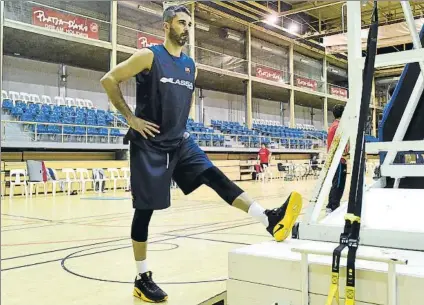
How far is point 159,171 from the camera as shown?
2410 mm

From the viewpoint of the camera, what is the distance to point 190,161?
2564 millimetres

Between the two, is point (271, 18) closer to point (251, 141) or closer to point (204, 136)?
point (251, 141)

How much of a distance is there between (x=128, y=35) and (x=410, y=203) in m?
17.7

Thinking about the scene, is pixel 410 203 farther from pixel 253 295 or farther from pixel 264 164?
pixel 264 164

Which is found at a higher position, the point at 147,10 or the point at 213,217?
the point at 147,10

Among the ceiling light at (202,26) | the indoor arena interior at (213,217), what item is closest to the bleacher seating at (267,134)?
the ceiling light at (202,26)

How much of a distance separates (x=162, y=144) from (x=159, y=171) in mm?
158

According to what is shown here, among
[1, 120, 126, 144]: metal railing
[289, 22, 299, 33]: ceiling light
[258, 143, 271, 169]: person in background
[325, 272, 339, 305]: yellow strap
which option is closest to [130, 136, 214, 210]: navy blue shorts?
[325, 272, 339, 305]: yellow strap

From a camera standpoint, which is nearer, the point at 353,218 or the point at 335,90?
the point at 353,218

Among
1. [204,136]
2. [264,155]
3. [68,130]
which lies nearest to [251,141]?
[204,136]

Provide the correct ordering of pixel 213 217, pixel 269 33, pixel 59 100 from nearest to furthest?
1. pixel 213 217
2. pixel 59 100
3. pixel 269 33

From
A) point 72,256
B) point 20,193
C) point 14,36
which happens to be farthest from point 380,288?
point 14,36

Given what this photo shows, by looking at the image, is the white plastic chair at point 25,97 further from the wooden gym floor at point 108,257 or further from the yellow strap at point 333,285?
the yellow strap at point 333,285

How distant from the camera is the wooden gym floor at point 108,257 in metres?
2.46
